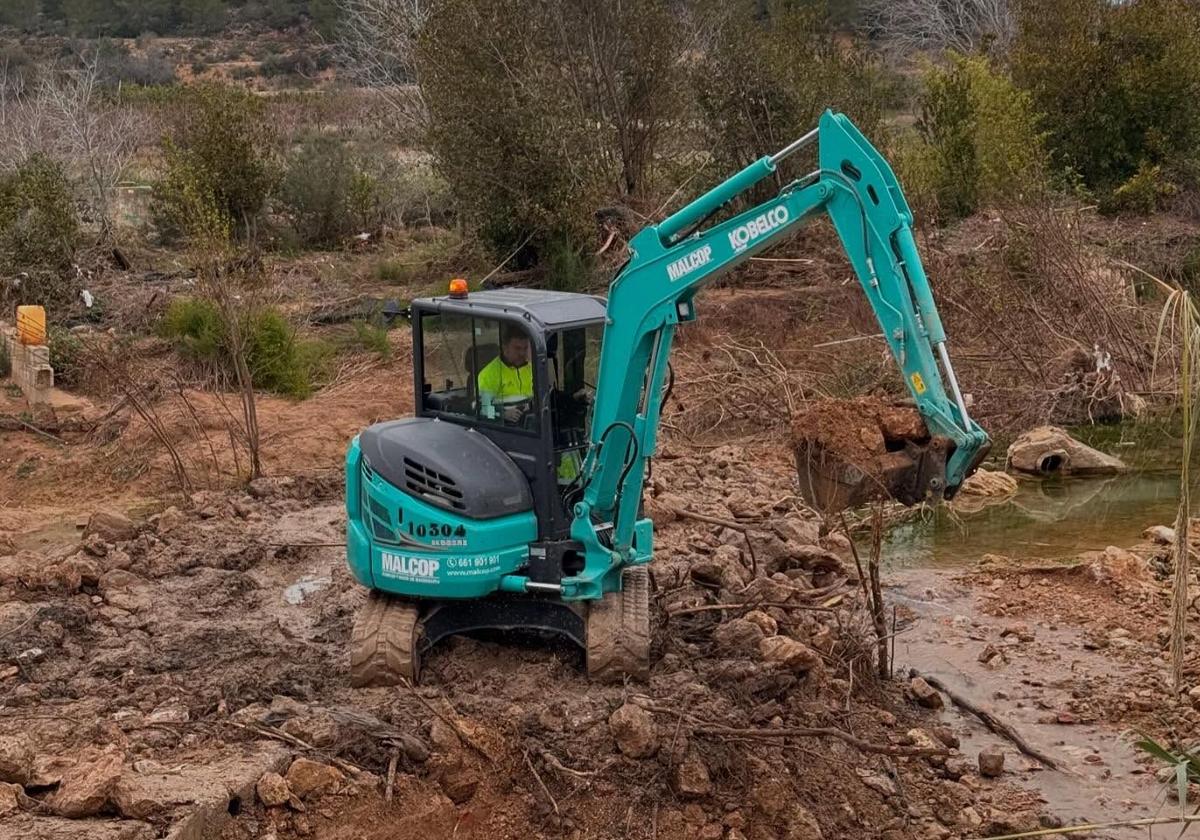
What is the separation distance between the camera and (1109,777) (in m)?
7.80

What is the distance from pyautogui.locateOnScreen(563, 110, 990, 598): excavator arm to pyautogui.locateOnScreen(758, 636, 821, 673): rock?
37.7 inches

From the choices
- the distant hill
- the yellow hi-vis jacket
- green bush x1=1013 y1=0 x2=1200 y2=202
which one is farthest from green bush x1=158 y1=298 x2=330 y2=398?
the distant hill

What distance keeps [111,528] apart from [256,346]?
544 cm

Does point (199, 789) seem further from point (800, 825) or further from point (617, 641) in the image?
point (800, 825)

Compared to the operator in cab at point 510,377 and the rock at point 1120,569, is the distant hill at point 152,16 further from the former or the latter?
the operator in cab at point 510,377

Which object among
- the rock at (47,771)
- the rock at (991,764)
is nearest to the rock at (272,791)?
the rock at (47,771)

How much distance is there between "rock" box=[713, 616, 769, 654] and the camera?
8.27 metres

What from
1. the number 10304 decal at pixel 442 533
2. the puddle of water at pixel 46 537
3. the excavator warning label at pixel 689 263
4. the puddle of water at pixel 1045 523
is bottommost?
the puddle of water at pixel 1045 523

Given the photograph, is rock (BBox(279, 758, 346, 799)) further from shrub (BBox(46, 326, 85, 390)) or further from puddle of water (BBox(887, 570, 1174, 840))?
shrub (BBox(46, 326, 85, 390))

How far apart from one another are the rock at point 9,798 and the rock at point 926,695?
17.4ft

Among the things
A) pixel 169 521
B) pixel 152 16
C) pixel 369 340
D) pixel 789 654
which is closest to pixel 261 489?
pixel 169 521

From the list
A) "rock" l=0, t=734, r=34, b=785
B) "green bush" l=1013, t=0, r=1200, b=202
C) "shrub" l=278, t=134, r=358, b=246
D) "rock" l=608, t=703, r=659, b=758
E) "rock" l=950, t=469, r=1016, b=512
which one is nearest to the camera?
"rock" l=0, t=734, r=34, b=785

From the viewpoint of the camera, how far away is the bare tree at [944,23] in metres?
35.7

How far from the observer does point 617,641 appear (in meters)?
7.57
